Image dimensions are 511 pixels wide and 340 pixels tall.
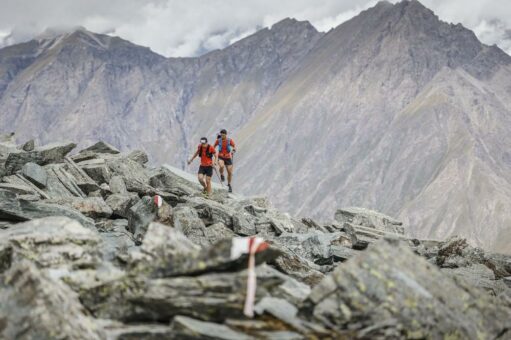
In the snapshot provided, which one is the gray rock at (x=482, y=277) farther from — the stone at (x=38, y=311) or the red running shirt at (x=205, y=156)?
the stone at (x=38, y=311)

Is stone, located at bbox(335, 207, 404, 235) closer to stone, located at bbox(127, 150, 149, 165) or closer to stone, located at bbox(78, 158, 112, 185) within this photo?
stone, located at bbox(127, 150, 149, 165)

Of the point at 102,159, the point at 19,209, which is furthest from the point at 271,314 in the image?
the point at 102,159

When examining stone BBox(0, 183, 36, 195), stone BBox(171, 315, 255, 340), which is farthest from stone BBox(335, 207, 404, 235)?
stone BBox(171, 315, 255, 340)

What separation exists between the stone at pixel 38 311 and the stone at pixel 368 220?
2960cm

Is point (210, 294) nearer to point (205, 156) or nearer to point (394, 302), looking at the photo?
point (394, 302)

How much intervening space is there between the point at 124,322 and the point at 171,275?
1198mm

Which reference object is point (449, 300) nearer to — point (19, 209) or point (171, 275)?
point (171, 275)

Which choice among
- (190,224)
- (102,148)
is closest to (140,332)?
→ (190,224)

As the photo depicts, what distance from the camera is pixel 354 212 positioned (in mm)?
43156

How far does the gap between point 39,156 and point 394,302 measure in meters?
25.9

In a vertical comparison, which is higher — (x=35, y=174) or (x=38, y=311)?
(x=35, y=174)

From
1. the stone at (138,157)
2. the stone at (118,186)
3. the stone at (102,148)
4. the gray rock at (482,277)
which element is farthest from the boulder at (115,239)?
the stone at (102,148)

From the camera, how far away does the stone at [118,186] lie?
98.6ft

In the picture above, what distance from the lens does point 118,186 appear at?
30359mm
